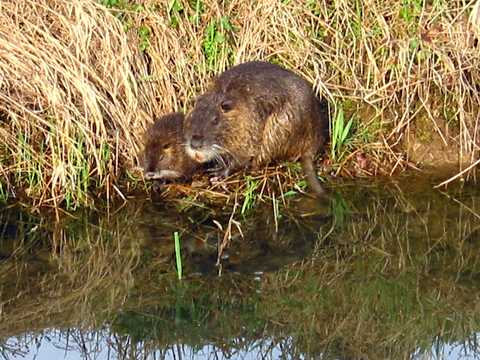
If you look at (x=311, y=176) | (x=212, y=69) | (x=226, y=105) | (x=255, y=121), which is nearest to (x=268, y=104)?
(x=255, y=121)

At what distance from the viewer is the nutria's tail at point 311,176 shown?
17.2 ft

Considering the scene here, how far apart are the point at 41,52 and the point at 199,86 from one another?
0.83 meters

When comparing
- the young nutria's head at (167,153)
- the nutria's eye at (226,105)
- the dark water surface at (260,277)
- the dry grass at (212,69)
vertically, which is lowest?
the dark water surface at (260,277)

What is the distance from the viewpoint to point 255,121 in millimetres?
5355

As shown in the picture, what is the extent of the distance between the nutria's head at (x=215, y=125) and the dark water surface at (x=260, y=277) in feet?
0.83

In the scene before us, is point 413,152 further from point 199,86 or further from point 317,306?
point 317,306

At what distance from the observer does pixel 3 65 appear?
528cm

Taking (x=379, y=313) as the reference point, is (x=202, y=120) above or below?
above

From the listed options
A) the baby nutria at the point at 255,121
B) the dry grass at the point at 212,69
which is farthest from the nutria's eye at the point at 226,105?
the dry grass at the point at 212,69

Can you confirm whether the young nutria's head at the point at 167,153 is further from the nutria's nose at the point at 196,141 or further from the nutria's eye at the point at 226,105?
the nutria's eye at the point at 226,105

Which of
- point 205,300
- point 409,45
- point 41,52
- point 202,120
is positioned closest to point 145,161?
point 202,120

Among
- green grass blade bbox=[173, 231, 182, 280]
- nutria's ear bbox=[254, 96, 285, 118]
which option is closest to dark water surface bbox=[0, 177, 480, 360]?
green grass blade bbox=[173, 231, 182, 280]

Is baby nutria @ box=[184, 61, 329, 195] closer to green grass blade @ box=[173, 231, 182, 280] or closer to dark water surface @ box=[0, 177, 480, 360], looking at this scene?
dark water surface @ box=[0, 177, 480, 360]

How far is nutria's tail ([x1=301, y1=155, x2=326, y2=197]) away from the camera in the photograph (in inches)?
206
